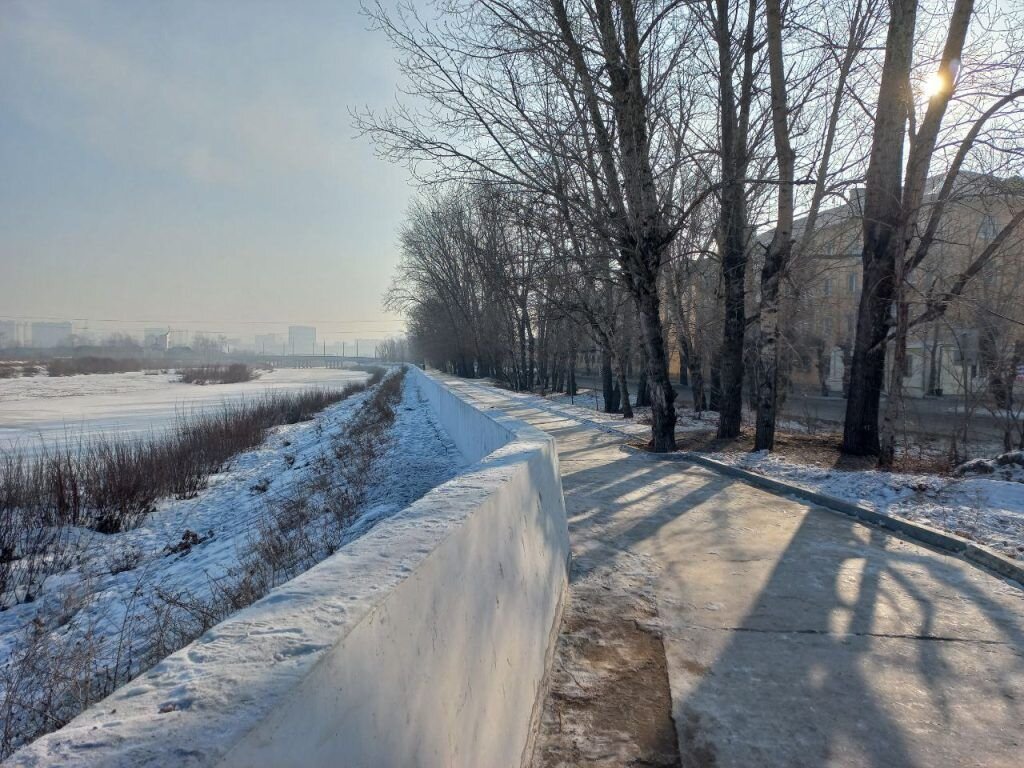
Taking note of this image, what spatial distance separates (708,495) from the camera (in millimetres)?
8320

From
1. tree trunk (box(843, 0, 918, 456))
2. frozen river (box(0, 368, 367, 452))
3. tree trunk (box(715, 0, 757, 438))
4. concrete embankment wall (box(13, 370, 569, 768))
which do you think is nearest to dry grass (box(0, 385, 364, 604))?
frozen river (box(0, 368, 367, 452))

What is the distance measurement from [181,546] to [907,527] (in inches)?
356

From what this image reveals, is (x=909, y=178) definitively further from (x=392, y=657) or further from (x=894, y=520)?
(x=392, y=657)

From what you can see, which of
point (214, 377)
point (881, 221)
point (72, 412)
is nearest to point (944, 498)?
point (881, 221)

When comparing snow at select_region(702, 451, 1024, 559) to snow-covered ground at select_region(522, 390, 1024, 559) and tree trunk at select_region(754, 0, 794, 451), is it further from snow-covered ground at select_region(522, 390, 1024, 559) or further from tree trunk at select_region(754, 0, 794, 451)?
tree trunk at select_region(754, 0, 794, 451)

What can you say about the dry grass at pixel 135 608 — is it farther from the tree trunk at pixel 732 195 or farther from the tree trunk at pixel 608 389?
the tree trunk at pixel 608 389

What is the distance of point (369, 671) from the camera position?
1575 mm

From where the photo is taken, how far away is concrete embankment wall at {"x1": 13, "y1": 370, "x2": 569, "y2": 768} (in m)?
1.21

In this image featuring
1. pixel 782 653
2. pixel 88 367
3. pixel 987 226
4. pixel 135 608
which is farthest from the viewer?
pixel 88 367

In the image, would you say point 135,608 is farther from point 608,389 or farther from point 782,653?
point 608,389

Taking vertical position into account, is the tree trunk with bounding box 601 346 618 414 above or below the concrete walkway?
above

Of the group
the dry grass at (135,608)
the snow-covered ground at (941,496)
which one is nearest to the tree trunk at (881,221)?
the snow-covered ground at (941,496)

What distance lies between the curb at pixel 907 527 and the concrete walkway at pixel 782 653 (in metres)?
0.17

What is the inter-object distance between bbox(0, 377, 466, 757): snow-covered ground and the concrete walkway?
300 cm
